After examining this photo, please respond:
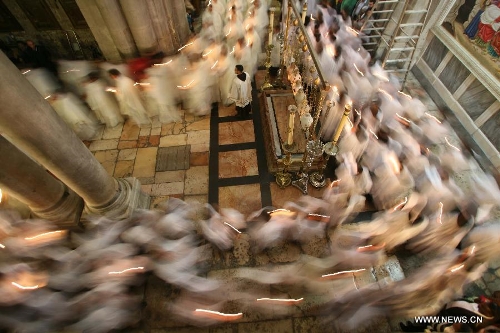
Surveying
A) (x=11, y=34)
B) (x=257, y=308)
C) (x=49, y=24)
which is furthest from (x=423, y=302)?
(x=11, y=34)

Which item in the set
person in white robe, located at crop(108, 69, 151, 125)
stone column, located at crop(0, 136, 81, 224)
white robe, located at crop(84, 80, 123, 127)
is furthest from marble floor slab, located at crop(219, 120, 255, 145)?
stone column, located at crop(0, 136, 81, 224)

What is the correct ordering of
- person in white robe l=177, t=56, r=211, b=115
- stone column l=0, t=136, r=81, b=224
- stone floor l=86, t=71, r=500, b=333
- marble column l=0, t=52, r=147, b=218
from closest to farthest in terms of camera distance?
marble column l=0, t=52, r=147, b=218, stone column l=0, t=136, r=81, b=224, stone floor l=86, t=71, r=500, b=333, person in white robe l=177, t=56, r=211, b=115

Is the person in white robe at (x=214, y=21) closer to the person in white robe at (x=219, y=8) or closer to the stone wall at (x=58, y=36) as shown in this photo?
the person in white robe at (x=219, y=8)

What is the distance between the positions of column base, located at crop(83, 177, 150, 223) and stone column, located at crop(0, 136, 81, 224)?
1.13 ft

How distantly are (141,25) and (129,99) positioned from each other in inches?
71.8

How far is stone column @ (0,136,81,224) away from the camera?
373 centimetres

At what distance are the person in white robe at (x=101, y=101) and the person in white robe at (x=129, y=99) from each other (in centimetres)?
21

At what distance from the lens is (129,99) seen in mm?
6598

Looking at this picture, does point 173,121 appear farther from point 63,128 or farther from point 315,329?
point 315,329

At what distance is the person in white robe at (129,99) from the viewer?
6.25 m

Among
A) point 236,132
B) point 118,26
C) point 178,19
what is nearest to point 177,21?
point 178,19

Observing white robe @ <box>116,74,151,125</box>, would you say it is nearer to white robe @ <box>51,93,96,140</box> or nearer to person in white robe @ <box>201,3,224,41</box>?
white robe @ <box>51,93,96,140</box>

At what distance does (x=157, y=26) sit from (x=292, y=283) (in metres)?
6.70

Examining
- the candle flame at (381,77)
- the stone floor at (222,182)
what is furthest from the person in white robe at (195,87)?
the candle flame at (381,77)
